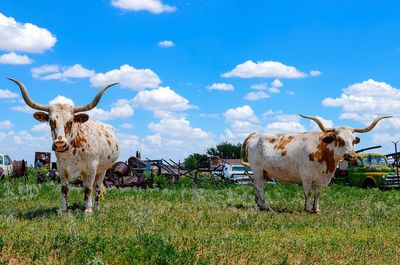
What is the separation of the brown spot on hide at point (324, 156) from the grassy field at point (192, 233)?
125 cm

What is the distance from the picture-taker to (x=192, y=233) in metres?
9.86

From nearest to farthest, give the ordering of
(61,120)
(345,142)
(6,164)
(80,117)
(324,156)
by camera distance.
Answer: (61,120), (80,117), (345,142), (324,156), (6,164)

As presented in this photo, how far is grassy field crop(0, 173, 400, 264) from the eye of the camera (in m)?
7.49

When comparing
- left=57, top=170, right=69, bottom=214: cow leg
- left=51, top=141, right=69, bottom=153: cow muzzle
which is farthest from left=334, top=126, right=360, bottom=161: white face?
left=51, top=141, right=69, bottom=153: cow muzzle

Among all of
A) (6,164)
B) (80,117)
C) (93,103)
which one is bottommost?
(6,164)

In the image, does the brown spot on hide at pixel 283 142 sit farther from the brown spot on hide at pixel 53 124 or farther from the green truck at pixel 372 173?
the green truck at pixel 372 173

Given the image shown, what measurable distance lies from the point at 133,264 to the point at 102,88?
19.7 feet

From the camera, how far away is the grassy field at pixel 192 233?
7492 mm

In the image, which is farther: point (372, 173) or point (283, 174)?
point (372, 173)

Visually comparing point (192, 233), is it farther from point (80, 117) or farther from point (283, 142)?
point (283, 142)

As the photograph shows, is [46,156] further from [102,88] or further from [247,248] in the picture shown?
[247,248]

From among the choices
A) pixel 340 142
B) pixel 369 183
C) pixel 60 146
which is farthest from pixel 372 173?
pixel 60 146

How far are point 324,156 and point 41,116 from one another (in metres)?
7.39

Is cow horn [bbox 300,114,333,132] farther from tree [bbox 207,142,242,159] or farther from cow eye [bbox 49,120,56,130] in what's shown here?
tree [bbox 207,142,242,159]
